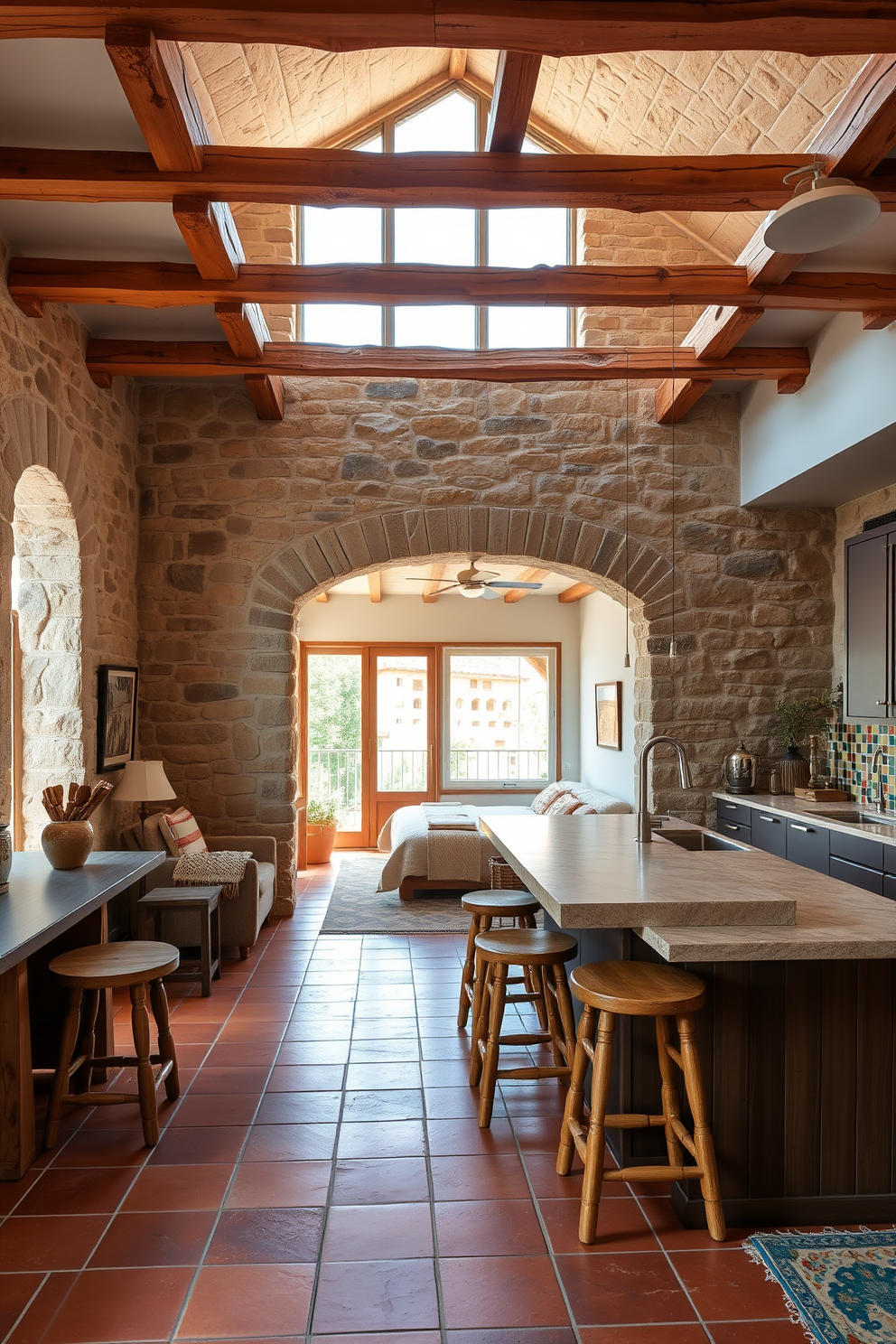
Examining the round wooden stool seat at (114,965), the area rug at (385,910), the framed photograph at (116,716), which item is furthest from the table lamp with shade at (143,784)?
the round wooden stool seat at (114,965)

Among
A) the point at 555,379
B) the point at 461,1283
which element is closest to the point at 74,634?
the point at 555,379

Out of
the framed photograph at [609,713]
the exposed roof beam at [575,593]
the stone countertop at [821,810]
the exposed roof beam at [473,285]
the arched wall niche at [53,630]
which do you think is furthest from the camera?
the exposed roof beam at [575,593]

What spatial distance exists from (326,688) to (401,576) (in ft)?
5.70

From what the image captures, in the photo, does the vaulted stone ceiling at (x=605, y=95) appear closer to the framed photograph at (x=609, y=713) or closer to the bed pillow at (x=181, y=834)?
the bed pillow at (x=181, y=834)

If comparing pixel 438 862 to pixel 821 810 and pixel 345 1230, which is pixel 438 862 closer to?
pixel 821 810

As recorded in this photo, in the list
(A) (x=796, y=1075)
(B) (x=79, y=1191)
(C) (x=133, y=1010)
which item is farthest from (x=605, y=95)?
(B) (x=79, y=1191)

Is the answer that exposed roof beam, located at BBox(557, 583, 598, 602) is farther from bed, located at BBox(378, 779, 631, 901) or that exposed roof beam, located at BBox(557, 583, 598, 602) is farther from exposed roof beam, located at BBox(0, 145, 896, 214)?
exposed roof beam, located at BBox(0, 145, 896, 214)

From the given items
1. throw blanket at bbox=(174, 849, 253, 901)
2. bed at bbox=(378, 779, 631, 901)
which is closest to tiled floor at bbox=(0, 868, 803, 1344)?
throw blanket at bbox=(174, 849, 253, 901)

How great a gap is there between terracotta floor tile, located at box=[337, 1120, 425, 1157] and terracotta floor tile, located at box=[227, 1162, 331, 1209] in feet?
0.44

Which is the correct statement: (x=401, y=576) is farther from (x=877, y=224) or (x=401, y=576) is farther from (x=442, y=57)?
(x=877, y=224)

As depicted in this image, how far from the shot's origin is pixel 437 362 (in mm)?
5320

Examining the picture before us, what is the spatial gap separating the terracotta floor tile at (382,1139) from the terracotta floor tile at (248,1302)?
25.0 inches

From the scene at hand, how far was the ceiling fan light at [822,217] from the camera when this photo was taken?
262 cm

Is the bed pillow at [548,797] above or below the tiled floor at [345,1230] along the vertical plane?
above
